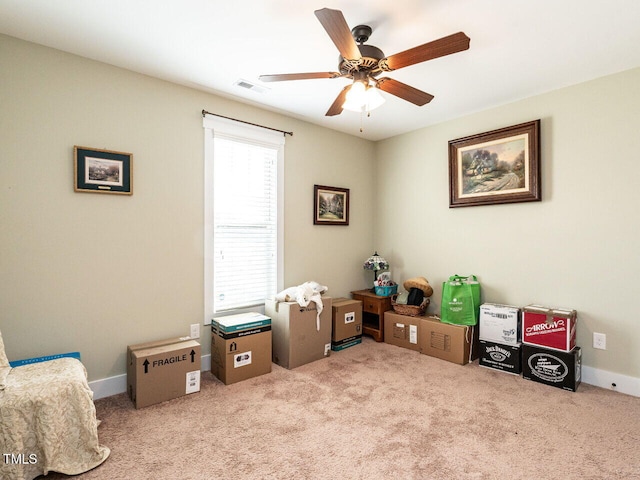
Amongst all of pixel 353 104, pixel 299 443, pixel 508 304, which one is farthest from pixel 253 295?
pixel 508 304

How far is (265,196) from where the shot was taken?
3.46 meters

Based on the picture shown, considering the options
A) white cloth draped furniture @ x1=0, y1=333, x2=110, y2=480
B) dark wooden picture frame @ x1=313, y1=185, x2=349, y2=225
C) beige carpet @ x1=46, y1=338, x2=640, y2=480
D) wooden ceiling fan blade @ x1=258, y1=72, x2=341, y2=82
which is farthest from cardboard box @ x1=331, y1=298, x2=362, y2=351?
wooden ceiling fan blade @ x1=258, y1=72, x2=341, y2=82

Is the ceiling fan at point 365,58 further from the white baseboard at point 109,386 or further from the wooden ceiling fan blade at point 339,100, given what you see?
the white baseboard at point 109,386

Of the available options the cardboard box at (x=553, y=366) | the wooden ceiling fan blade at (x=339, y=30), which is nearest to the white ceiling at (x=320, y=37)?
the wooden ceiling fan blade at (x=339, y=30)

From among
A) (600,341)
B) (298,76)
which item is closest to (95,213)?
(298,76)

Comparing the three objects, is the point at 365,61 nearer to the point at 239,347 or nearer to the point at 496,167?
the point at 496,167

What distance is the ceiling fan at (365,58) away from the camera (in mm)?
1574

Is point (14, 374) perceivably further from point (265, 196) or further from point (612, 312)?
point (612, 312)

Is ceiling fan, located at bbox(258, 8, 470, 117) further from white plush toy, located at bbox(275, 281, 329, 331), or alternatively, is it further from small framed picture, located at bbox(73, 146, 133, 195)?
white plush toy, located at bbox(275, 281, 329, 331)

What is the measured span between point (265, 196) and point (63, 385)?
2.26 meters

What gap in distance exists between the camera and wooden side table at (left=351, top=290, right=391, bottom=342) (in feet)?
12.8

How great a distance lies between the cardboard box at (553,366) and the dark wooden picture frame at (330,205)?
91.5 inches

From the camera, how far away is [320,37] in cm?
217

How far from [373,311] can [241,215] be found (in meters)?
1.94
